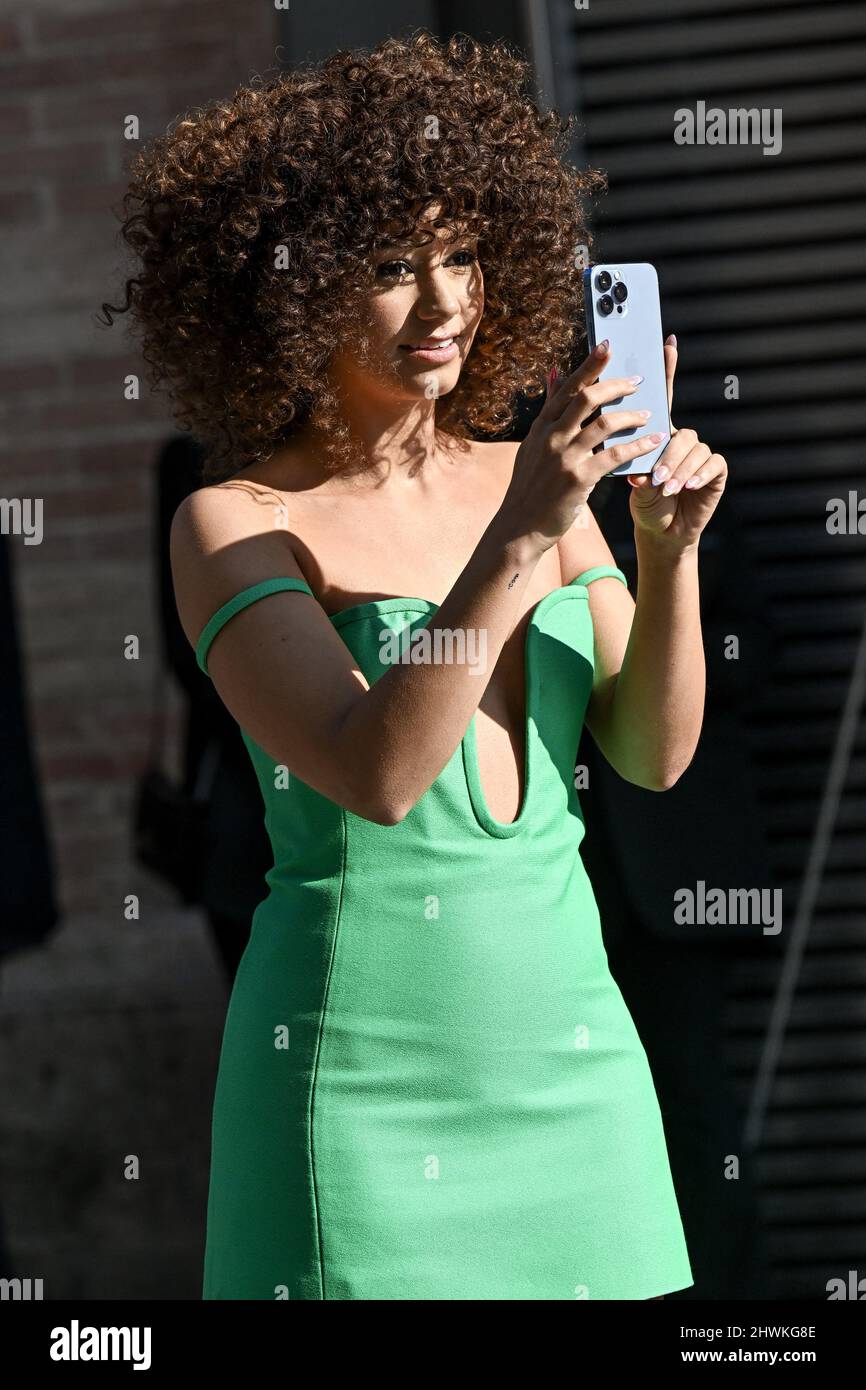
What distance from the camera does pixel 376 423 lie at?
1836mm

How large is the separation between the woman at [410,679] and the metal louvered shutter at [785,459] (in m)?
1.35

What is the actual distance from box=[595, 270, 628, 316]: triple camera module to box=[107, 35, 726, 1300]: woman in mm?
79

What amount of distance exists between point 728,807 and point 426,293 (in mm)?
1442

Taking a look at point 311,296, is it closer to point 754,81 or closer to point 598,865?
point 598,865

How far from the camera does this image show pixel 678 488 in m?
1.58

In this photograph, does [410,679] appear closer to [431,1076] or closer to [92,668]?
[431,1076]

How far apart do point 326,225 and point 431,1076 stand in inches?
34.7

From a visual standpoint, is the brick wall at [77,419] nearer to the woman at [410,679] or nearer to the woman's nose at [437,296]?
the woman at [410,679]

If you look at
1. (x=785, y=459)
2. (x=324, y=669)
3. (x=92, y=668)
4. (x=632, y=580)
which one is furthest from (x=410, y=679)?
(x=92, y=668)

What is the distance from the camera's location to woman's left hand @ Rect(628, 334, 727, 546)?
1590mm

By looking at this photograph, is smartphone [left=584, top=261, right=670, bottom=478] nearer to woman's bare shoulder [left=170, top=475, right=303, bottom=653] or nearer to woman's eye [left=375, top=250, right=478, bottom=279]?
woman's eye [left=375, top=250, right=478, bottom=279]

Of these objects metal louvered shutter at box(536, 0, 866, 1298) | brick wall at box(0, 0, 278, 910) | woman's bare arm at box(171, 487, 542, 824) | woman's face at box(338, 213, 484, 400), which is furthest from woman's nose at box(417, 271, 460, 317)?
brick wall at box(0, 0, 278, 910)

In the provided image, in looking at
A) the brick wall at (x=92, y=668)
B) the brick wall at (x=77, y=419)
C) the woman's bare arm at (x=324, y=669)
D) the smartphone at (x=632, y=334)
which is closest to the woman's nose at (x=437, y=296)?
the smartphone at (x=632, y=334)
